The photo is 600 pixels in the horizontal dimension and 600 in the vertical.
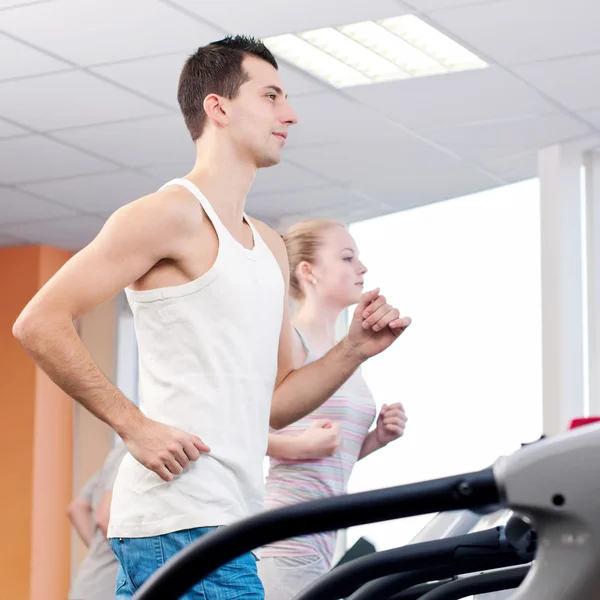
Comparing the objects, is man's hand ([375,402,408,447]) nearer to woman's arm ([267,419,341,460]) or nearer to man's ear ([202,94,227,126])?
woman's arm ([267,419,341,460])

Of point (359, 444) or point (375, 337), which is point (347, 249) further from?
point (375, 337)

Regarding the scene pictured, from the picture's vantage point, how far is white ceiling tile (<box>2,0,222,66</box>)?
3834 millimetres

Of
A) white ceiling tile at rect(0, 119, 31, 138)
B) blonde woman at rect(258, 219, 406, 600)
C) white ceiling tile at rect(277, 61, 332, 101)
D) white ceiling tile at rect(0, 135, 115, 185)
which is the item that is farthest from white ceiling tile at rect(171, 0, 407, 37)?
white ceiling tile at rect(0, 135, 115, 185)

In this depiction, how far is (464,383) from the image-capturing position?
605 centimetres

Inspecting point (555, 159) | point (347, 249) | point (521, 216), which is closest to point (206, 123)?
point (347, 249)

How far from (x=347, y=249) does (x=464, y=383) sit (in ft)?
10.0

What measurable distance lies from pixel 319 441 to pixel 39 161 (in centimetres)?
338

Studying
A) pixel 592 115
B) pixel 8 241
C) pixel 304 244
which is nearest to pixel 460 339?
pixel 592 115

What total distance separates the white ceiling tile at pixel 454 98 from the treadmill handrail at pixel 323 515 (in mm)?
3770

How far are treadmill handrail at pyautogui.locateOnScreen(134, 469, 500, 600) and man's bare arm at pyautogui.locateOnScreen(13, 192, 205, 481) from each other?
1.96 feet

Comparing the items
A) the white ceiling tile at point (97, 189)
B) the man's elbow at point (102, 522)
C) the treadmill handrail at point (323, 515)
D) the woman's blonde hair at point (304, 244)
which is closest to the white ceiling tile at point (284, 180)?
the white ceiling tile at point (97, 189)

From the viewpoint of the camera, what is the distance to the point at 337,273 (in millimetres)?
3088

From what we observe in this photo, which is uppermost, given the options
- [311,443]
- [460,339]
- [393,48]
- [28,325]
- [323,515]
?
[393,48]

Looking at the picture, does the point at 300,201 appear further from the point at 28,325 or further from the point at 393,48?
the point at 28,325
